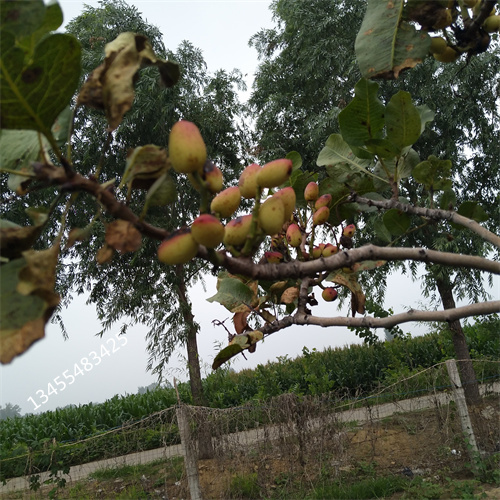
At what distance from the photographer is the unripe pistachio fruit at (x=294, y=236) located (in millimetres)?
600

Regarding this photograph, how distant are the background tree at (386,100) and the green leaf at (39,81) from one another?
5747 millimetres

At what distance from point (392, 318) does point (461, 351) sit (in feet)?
21.1

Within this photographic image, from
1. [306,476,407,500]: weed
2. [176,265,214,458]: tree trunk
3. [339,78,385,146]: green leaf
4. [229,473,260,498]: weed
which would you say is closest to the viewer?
[339,78,385,146]: green leaf

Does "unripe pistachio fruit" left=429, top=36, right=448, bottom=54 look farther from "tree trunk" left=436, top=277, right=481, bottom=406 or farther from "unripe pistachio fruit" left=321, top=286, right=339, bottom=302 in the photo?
"tree trunk" left=436, top=277, right=481, bottom=406

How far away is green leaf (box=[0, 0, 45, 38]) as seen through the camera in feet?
0.94

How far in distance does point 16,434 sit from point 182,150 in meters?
7.94

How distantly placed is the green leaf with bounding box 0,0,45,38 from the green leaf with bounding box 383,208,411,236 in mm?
514

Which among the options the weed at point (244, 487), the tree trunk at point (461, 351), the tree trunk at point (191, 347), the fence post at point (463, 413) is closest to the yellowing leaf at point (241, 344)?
the weed at point (244, 487)

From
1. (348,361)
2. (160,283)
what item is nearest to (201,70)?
(160,283)

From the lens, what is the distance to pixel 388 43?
1.90 ft

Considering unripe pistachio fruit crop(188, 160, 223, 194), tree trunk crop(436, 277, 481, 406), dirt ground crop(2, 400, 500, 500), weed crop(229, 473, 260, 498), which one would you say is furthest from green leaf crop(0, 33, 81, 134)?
tree trunk crop(436, 277, 481, 406)

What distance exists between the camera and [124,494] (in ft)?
13.3

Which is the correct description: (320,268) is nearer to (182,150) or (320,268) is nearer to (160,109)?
(182,150)

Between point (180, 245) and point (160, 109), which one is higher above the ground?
point (160, 109)
